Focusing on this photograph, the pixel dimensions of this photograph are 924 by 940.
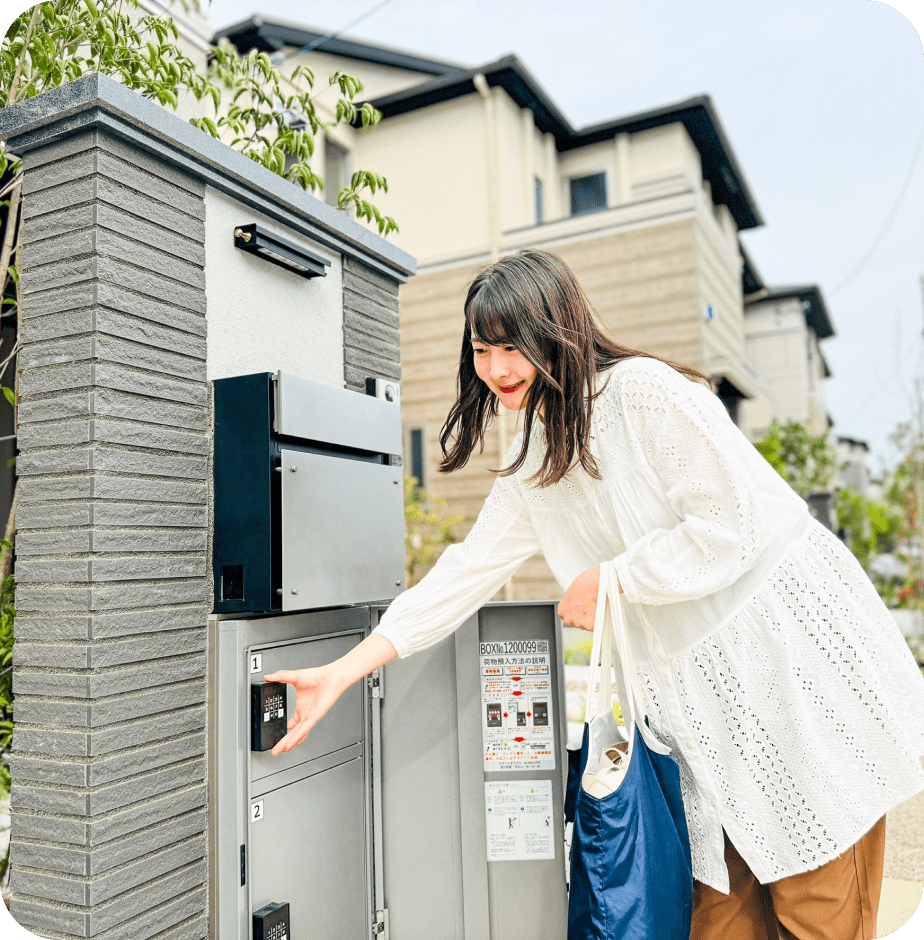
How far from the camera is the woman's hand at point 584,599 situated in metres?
1.23

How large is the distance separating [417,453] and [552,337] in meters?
6.55

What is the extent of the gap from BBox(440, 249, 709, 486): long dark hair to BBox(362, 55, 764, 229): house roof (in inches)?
263

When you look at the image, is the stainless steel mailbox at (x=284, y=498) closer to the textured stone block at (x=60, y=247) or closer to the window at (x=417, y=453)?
the textured stone block at (x=60, y=247)

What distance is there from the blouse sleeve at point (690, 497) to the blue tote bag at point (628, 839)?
3.0 inches

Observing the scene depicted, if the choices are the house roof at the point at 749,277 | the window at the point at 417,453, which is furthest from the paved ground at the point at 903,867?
the house roof at the point at 749,277

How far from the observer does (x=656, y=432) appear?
123 centimetres

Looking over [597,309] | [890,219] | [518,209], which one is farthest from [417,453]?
[890,219]

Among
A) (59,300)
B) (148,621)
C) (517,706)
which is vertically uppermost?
(59,300)

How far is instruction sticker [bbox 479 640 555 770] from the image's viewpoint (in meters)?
1.62

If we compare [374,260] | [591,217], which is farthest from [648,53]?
[374,260]

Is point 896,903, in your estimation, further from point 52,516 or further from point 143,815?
point 52,516

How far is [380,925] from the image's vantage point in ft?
5.57

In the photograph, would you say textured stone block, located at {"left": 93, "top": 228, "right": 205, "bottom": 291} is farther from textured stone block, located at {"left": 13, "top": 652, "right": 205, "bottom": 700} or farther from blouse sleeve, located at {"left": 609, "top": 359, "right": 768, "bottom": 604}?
blouse sleeve, located at {"left": 609, "top": 359, "right": 768, "bottom": 604}

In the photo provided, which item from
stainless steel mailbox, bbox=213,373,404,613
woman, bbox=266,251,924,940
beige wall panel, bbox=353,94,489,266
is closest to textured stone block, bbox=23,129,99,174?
stainless steel mailbox, bbox=213,373,404,613
